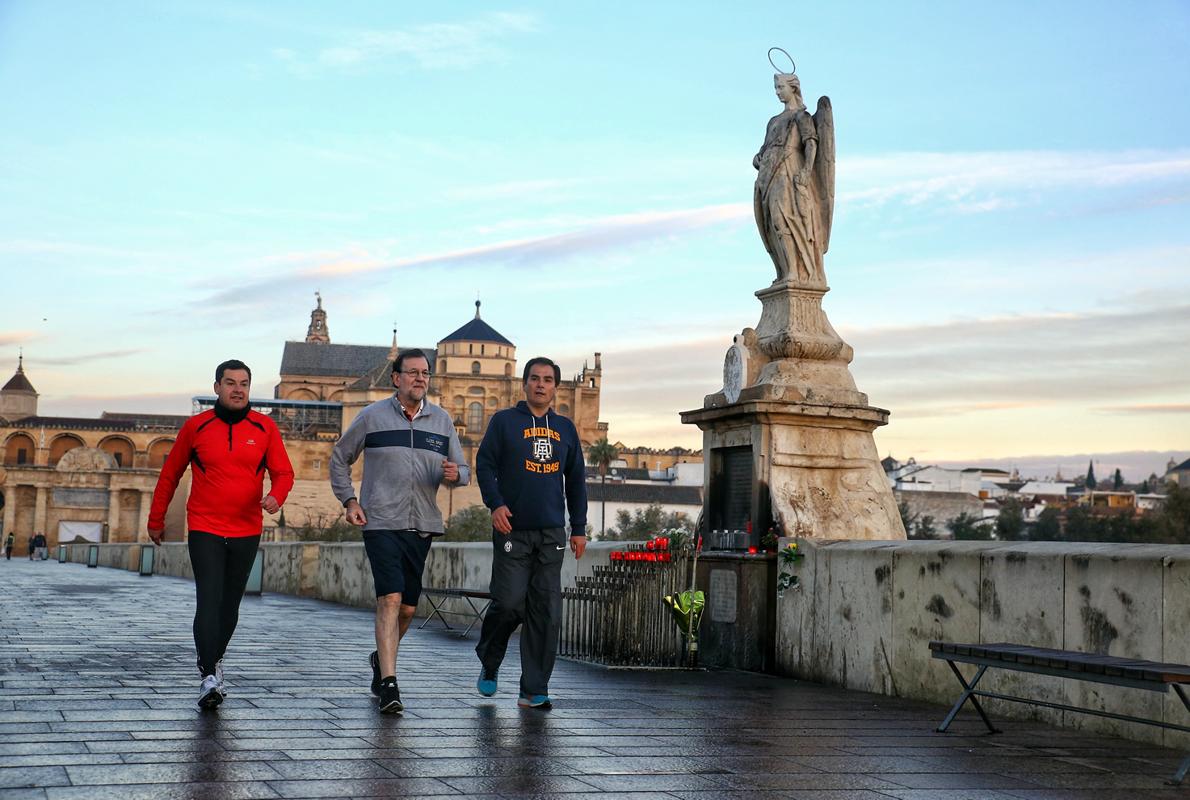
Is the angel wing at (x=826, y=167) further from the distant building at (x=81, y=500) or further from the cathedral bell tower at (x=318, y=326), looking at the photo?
the cathedral bell tower at (x=318, y=326)

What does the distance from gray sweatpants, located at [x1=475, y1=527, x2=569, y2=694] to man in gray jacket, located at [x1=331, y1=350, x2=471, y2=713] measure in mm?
389

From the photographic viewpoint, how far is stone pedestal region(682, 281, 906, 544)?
35.7 ft

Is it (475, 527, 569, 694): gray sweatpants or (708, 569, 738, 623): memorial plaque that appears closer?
(475, 527, 569, 694): gray sweatpants

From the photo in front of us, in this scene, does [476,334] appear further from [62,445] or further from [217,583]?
[217,583]

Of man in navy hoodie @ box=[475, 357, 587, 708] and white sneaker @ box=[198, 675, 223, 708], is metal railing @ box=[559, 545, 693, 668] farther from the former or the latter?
white sneaker @ box=[198, 675, 223, 708]

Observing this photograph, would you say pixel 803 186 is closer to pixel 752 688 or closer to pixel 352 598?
pixel 752 688

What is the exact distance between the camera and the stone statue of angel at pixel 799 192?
11.7 m

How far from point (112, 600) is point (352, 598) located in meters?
2.98

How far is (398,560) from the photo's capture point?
7051mm

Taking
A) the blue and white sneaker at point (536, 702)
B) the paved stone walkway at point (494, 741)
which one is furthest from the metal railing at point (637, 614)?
the blue and white sneaker at point (536, 702)

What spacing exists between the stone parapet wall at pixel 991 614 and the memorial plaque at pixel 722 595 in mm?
450

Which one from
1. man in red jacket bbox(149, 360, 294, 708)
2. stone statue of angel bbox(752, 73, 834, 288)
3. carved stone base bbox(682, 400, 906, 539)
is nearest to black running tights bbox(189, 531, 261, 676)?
man in red jacket bbox(149, 360, 294, 708)

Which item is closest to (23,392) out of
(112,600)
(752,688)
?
(112,600)

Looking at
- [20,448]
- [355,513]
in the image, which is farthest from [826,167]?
[20,448]
